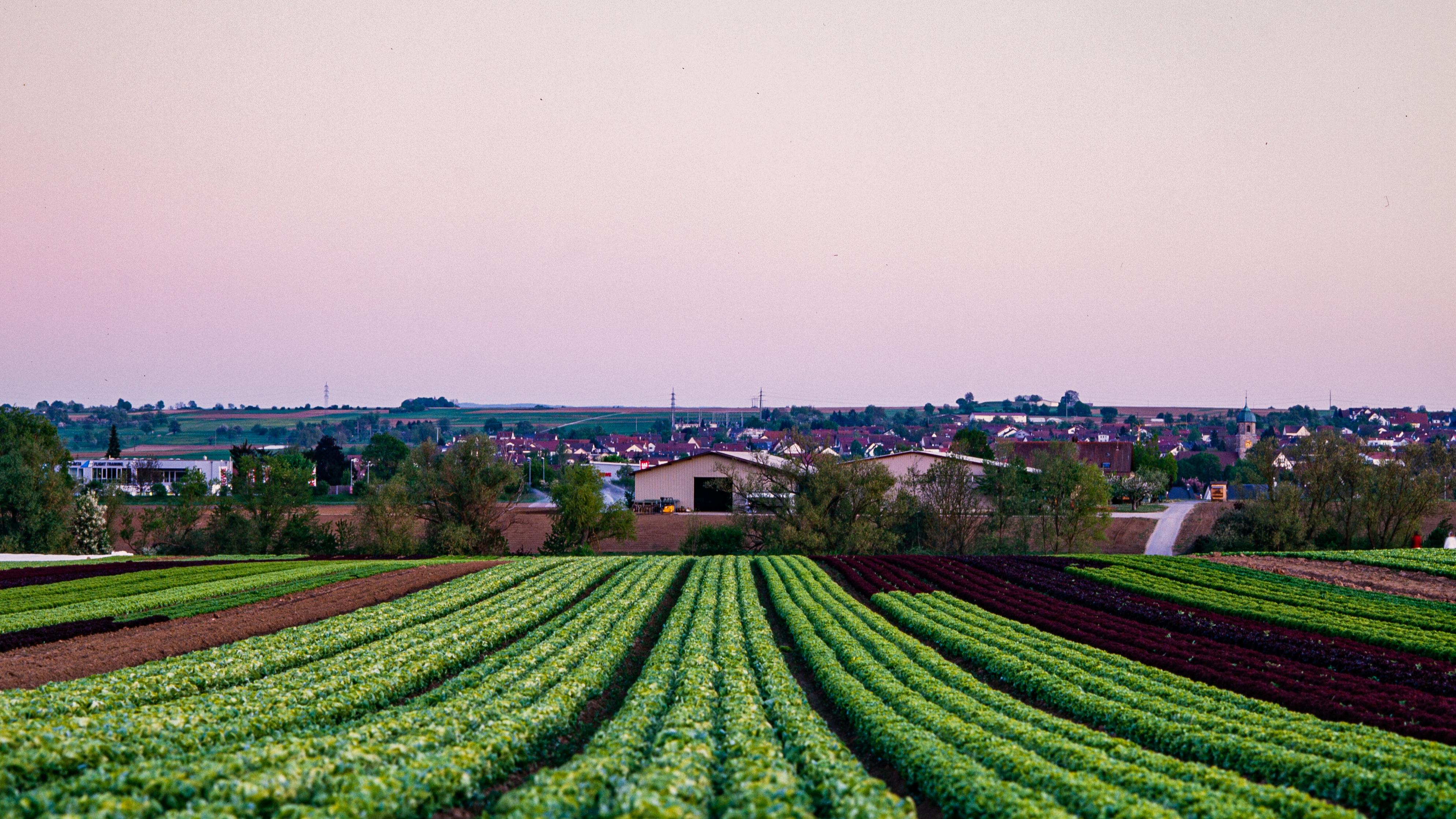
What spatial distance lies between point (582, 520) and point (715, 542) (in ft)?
32.6

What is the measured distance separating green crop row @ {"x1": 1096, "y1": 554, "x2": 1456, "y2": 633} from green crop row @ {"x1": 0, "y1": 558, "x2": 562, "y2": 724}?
30.4 metres

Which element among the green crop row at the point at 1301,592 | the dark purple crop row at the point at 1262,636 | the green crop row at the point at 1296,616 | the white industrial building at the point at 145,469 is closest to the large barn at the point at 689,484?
the green crop row at the point at 1301,592

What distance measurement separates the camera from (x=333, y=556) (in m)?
57.3

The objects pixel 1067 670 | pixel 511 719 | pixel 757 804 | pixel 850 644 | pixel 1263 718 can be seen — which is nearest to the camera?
pixel 757 804

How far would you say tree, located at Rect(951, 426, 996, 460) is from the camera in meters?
109

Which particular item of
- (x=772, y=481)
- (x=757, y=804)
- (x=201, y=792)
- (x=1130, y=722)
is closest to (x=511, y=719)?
(x=201, y=792)

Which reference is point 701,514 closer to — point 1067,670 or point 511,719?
point 1067,670

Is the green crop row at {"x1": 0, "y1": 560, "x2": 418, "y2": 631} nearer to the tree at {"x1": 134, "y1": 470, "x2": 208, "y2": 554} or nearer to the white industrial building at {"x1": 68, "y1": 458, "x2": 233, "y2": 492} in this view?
the tree at {"x1": 134, "y1": 470, "x2": 208, "y2": 554}

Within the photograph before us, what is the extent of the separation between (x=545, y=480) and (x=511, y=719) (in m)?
118

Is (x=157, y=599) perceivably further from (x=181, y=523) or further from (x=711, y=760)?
(x=181, y=523)

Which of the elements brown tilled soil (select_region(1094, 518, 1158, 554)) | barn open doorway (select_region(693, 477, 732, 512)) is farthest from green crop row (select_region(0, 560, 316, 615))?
brown tilled soil (select_region(1094, 518, 1158, 554))

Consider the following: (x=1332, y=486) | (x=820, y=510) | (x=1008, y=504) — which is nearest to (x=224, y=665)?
(x=820, y=510)

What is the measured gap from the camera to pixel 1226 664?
21.2 m

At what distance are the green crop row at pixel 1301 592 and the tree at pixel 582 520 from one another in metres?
33.8
